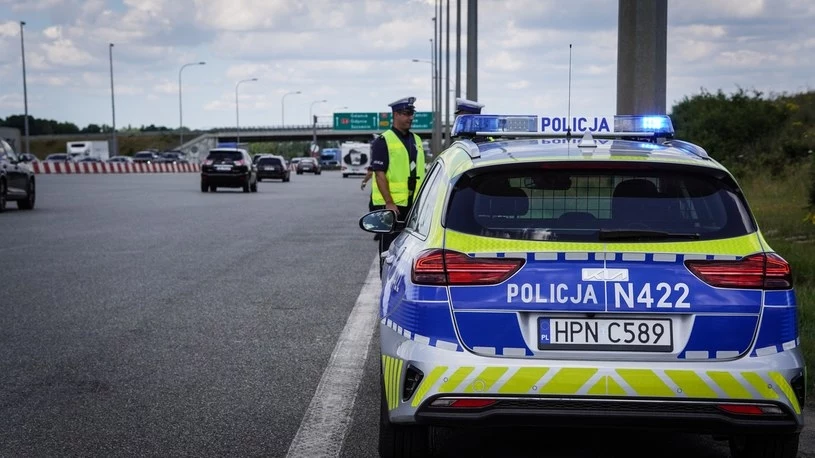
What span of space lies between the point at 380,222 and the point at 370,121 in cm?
13033

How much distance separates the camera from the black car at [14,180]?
27016 millimetres

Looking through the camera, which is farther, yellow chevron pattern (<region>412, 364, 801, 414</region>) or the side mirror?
the side mirror

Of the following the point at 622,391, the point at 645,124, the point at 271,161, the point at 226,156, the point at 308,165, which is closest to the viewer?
the point at 622,391

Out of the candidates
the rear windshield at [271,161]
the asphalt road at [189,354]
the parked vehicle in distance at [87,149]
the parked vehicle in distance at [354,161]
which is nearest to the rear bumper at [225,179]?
the rear windshield at [271,161]

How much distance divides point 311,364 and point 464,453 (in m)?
2.35

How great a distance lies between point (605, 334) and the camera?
466cm

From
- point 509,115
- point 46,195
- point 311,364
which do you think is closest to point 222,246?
point 311,364

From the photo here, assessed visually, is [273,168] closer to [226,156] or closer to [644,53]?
[226,156]

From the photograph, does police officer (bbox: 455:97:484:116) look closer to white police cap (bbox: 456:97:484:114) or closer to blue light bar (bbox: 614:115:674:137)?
white police cap (bbox: 456:97:484:114)

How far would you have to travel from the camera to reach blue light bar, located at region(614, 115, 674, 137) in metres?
6.13

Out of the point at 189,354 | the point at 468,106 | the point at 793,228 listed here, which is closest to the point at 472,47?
the point at 793,228

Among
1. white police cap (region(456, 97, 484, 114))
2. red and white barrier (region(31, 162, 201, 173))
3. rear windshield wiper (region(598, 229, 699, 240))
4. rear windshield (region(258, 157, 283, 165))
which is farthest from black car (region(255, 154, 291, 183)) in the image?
rear windshield wiper (region(598, 229, 699, 240))

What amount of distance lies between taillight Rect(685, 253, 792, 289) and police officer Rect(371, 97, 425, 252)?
6035 mm

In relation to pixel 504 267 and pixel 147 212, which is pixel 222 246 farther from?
pixel 504 267
